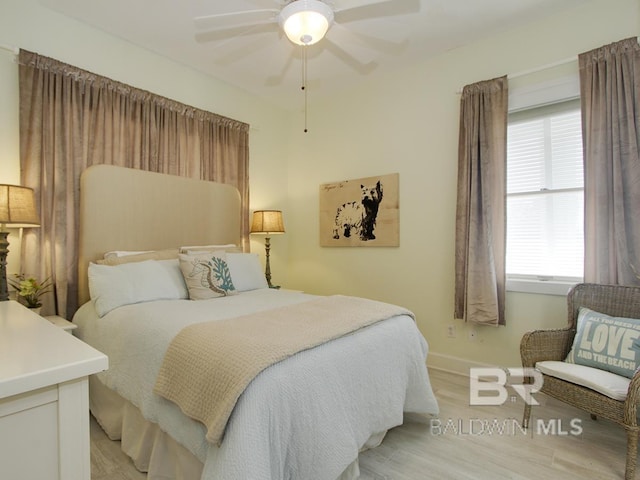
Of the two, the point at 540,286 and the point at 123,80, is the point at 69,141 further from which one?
the point at 540,286

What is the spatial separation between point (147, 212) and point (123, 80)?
112 cm

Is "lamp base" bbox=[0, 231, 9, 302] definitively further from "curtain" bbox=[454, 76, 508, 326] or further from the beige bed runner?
"curtain" bbox=[454, 76, 508, 326]

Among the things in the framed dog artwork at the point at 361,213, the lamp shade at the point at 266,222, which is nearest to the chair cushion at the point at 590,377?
the framed dog artwork at the point at 361,213

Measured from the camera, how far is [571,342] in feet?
6.96

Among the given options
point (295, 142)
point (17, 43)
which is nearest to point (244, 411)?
point (17, 43)

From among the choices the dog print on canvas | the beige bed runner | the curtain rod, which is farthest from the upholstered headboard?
the curtain rod

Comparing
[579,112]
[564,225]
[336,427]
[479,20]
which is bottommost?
[336,427]

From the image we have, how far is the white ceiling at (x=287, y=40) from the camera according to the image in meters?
2.40

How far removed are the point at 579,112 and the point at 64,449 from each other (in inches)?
132

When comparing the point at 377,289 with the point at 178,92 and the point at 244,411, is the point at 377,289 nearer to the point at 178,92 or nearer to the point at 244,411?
the point at 244,411

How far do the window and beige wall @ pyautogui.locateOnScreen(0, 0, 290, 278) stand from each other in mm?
2558

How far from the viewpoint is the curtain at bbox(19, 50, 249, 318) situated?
91.1 inches

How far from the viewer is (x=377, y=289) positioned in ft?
11.4

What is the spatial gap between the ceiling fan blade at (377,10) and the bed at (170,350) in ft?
6.32
